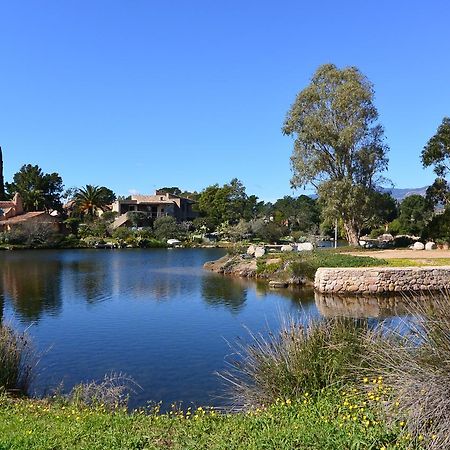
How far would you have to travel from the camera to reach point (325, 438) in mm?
4402

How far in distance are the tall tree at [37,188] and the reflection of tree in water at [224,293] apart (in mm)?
48933

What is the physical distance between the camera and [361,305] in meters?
17.3


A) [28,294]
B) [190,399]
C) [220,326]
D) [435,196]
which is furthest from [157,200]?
[190,399]

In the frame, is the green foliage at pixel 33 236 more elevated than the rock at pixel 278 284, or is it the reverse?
the green foliage at pixel 33 236

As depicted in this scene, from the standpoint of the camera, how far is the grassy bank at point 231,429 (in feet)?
14.5

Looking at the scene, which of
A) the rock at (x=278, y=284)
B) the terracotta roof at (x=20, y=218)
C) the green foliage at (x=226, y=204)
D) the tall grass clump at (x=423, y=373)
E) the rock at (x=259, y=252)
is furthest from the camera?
the green foliage at (x=226, y=204)

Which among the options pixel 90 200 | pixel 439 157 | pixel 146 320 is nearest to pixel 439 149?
pixel 439 157

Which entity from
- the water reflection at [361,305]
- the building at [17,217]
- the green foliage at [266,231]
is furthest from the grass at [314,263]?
the building at [17,217]

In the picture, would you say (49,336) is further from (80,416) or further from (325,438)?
(325,438)

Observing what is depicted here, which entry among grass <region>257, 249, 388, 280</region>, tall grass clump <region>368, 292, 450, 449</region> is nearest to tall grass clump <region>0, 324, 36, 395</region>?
tall grass clump <region>368, 292, 450, 449</region>

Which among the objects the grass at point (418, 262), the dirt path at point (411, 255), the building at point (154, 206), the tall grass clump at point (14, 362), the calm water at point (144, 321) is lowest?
the calm water at point (144, 321)

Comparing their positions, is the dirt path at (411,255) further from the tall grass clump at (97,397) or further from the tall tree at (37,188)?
the tall tree at (37,188)

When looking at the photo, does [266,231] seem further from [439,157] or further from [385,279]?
[385,279]

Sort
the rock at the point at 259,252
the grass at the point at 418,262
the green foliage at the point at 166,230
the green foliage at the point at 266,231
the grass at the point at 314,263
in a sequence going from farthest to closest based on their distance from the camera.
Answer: the green foliage at the point at 166,230 → the green foliage at the point at 266,231 → the rock at the point at 259,252 → the grass at the point at 314,263 → the grass at the point at 418,262
